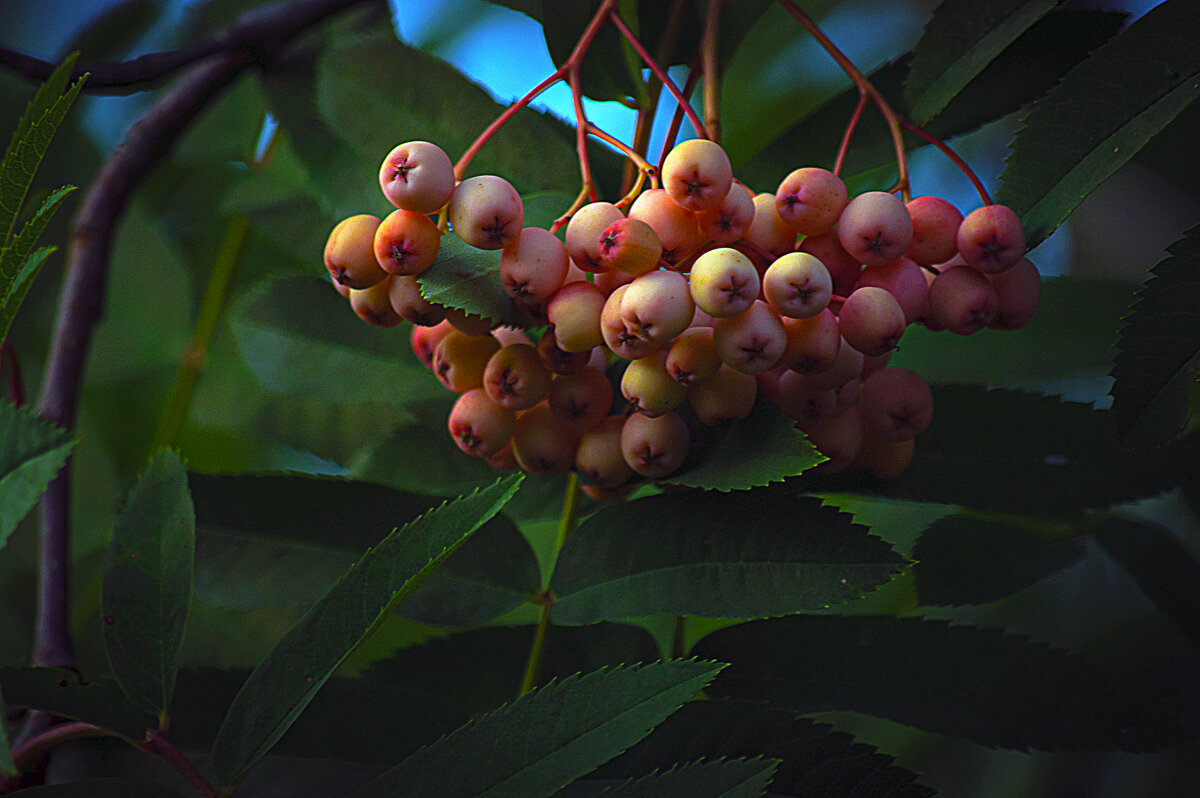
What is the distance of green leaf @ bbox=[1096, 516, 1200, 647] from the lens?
677mm

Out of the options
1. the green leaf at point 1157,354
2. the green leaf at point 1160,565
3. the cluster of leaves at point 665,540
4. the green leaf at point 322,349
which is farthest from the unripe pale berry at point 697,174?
the green leaf at point 1160,565

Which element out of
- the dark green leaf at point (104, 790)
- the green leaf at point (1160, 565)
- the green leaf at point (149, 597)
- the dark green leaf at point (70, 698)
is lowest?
the dark green leaf at point (104, 790)

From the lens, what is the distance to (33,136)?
442 millimetres

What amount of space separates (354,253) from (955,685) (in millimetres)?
443

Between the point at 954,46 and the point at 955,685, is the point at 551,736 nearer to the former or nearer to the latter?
the point at 955,685

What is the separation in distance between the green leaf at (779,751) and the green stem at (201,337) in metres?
0.72

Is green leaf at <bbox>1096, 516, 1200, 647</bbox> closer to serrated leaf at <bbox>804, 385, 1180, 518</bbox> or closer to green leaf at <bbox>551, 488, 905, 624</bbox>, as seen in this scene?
serrated leaf at <bbox>804, 385, 1180, 518</bbox>

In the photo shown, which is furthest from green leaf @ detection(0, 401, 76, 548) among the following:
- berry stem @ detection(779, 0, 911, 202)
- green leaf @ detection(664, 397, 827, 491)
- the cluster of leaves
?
berry stem @ detection(779, 0, 911, 202)

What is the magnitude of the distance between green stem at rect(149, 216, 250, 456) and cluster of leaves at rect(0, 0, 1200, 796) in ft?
0.78

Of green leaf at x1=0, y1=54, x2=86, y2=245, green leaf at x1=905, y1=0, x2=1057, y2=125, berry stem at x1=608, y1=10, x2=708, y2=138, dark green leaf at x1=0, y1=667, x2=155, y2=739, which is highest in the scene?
green leaf at x1=905, y1=0, x2=1057, y2=125

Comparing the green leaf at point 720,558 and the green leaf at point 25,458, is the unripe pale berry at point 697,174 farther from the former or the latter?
the green leaf at point 25,458

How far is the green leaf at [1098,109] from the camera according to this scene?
20.3 inches

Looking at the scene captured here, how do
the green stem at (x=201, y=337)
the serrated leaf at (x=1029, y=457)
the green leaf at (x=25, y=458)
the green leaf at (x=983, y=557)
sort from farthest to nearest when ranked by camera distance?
1. the green stem at (x=201, y=337)
2. the green leaf at (x=983, y=557)
3. the serrated leaf at (x=1029, y=457)
4. the green leaf at (x=25, y=458)

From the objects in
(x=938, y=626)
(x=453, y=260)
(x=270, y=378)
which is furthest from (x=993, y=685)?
(x=270, y=378)
